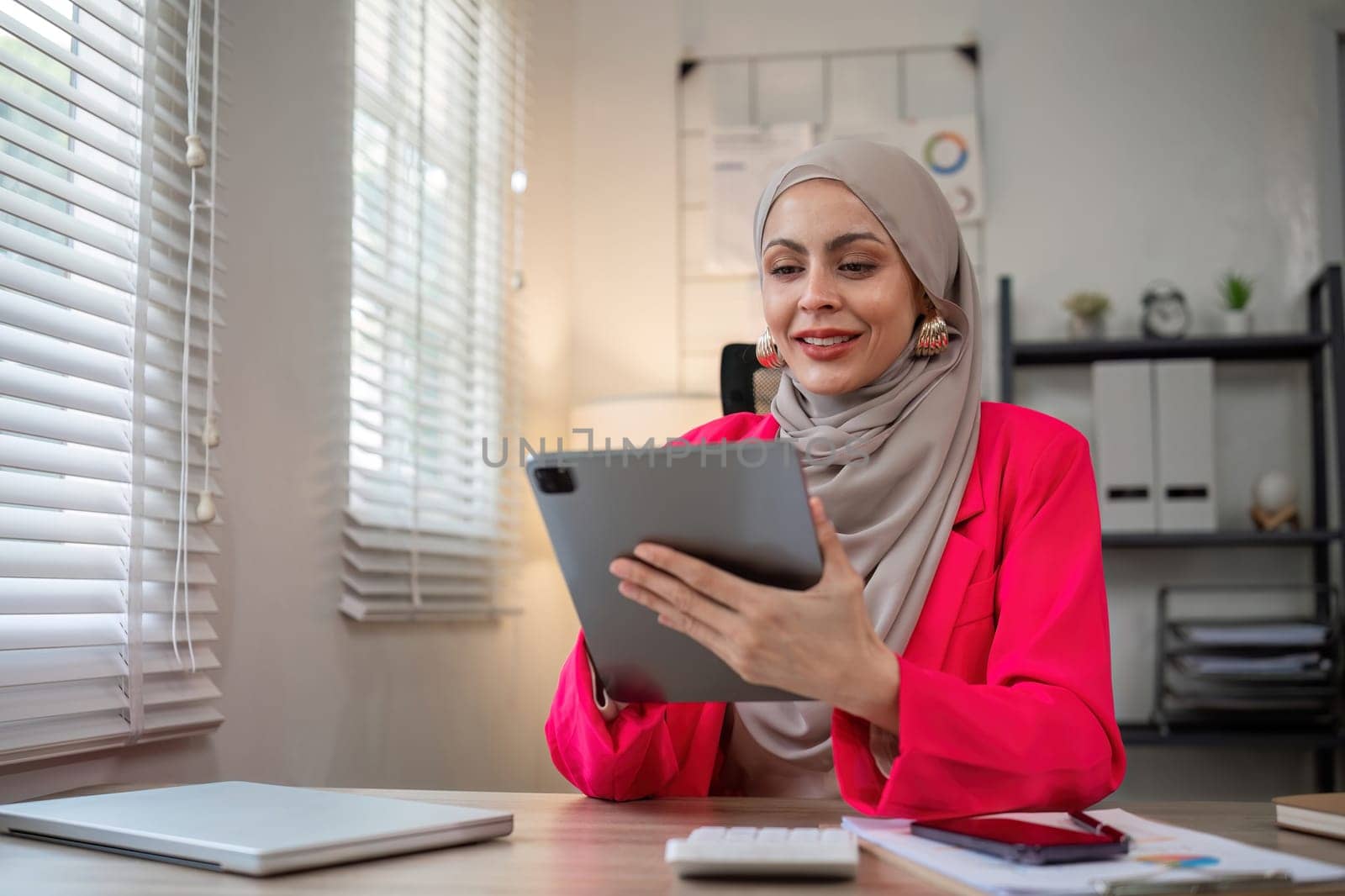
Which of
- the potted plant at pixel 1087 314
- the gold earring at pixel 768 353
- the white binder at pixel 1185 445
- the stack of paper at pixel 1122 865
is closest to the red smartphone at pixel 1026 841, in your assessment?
the stack of paper at pixel 1122 865

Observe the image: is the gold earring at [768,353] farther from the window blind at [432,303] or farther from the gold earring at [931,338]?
the window blind at [432,303]

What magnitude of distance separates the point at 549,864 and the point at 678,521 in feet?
0.86

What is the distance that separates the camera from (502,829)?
0.90m

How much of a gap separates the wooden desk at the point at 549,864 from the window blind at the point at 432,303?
3.69ft

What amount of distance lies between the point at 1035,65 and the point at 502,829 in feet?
10.2

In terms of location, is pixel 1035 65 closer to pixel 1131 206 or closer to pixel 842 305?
pixel 1131 206

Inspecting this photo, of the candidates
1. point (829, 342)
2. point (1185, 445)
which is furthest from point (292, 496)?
point (1185, 445)

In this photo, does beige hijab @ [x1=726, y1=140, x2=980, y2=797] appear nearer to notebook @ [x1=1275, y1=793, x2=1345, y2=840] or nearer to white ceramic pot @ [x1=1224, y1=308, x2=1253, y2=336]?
notebook @ [x1=1275, y1=793, x2=1345, y2=840]

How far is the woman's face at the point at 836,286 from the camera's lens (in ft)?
4.38

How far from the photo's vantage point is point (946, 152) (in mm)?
3355

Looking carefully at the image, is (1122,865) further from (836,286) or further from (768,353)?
(768,353)

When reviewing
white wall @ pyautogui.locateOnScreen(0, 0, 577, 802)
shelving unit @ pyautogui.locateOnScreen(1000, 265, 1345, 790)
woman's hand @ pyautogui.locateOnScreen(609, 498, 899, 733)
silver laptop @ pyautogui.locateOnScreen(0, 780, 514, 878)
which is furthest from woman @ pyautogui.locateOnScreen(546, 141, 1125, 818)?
shelving unit @ pyautogui.locateOnScreen(1000, 265, 1345, 790)

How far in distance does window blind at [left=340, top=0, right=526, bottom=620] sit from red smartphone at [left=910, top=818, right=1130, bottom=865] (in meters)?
1.35

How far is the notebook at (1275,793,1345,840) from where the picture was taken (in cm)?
88
